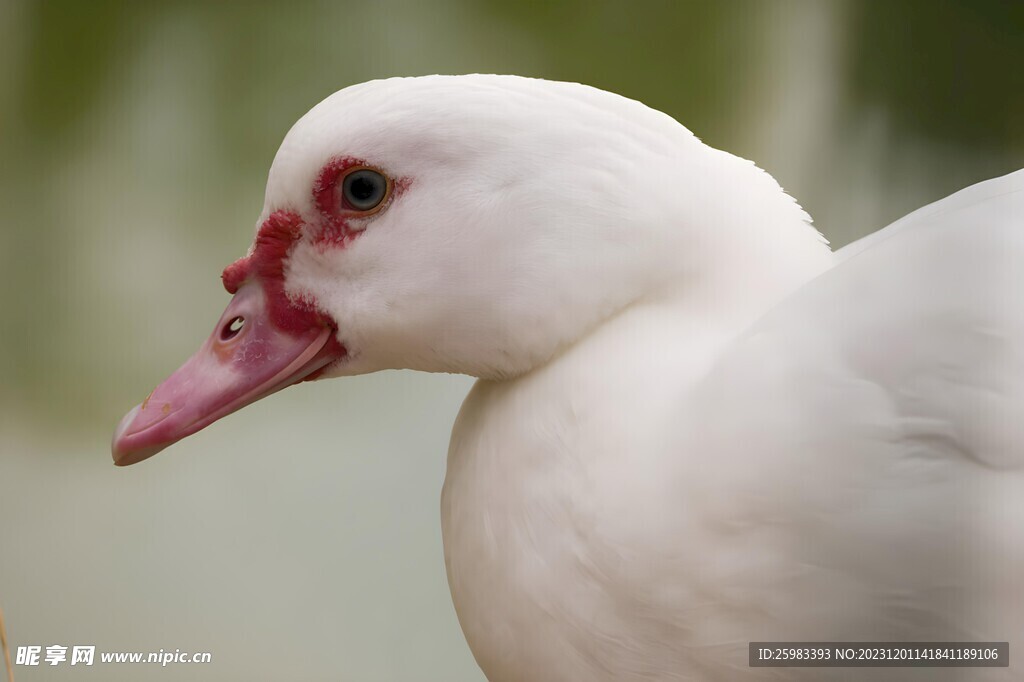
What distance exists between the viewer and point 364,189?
0.77m

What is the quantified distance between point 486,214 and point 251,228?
1105 millimetres

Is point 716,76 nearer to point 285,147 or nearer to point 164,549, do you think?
point 285,147

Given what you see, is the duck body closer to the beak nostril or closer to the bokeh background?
the beak nostril

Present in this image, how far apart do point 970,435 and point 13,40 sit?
157 centimetres

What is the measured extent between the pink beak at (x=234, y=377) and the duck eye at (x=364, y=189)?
0.10 m

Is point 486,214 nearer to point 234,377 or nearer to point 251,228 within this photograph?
point 234,377

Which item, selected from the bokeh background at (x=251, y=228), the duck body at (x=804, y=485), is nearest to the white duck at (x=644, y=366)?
the duck body at (x=804, y=485)

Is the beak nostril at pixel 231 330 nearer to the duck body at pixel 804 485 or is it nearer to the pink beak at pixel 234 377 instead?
the pink beak at pixel 234 377

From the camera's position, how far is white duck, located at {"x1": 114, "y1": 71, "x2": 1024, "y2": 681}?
0.61 meters

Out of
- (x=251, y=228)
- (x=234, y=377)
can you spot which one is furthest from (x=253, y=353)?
(x=251, y=228)

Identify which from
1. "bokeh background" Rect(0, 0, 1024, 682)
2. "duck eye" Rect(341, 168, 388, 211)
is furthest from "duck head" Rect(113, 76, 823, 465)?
"bokeh background" Rect(0, 0, 1024, 682)

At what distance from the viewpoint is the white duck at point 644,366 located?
0.61 meters

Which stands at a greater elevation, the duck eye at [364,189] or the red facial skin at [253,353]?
the duck eye at [364,189]

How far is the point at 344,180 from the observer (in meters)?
0.77
